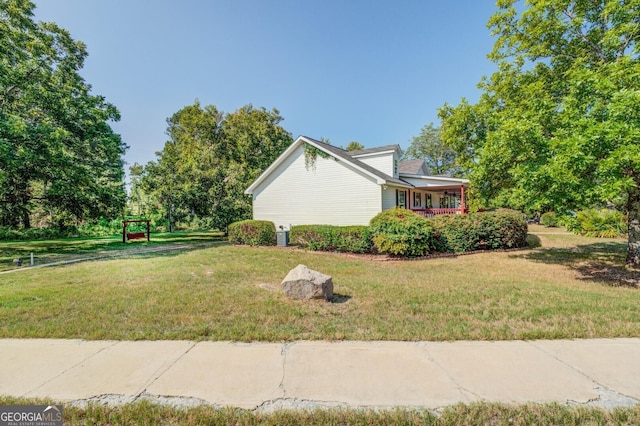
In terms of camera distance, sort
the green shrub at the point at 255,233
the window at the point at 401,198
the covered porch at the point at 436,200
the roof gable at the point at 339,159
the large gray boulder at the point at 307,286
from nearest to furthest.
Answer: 1. the large gray boulder at the point at 307,286
2. the roof gable at the point at 339,159
3. the green shrub at the point at 255,233
4. the window at the point at 401,198
5. the covered porch at the point at 436,200

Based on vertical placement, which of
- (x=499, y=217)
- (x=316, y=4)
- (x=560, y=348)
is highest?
(x=316, y=4)

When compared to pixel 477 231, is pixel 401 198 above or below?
above

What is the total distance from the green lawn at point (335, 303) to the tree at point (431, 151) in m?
39.0

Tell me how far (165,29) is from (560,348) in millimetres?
16170

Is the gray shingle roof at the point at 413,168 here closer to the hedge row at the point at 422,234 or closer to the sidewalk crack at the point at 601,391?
the hedge row at the point at 422,234

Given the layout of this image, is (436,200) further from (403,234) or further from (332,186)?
(403,234)

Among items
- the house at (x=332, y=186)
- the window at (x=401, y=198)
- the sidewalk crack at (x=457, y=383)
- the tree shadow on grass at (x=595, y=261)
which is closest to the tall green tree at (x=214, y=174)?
the house at (x=332, y=186)

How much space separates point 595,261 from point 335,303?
11304 mm

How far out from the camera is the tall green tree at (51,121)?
1235cm

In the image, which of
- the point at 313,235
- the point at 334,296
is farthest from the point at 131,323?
the point at 313,235

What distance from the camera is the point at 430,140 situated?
156 ft

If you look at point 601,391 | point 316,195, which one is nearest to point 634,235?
point 601,391

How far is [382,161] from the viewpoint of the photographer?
63.5 feet

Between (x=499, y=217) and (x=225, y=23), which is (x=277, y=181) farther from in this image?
(x=499, y=217)
